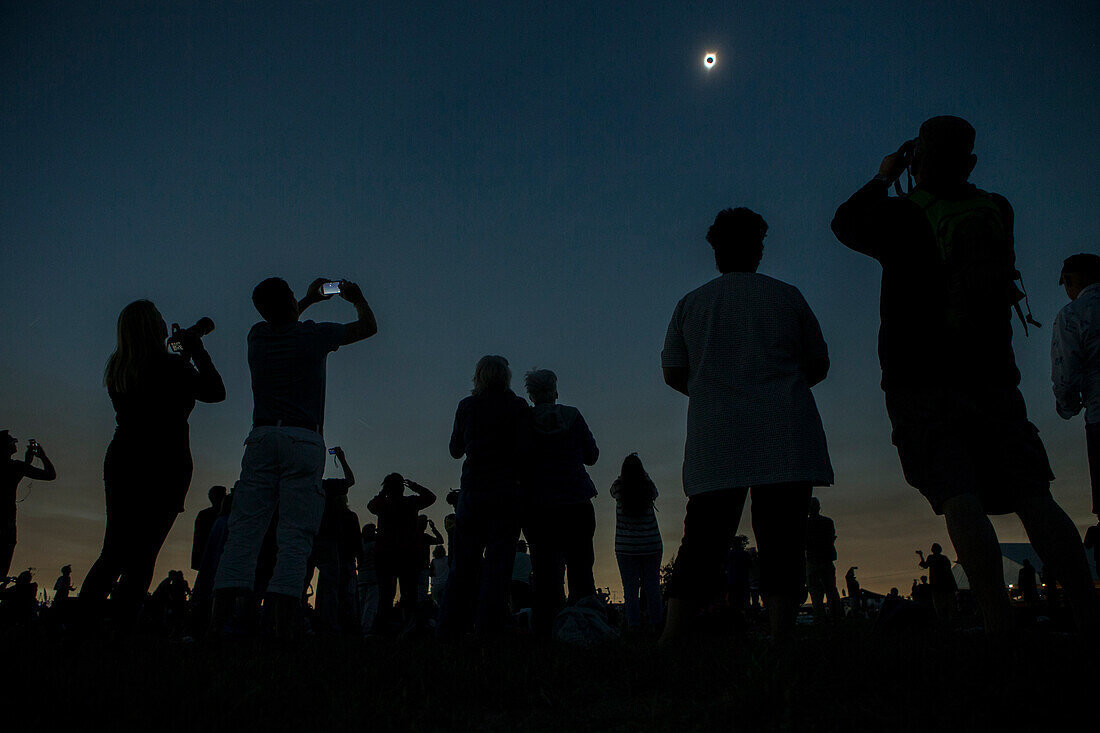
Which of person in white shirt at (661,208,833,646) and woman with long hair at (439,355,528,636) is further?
woman with long hair at (439,355,528,636)

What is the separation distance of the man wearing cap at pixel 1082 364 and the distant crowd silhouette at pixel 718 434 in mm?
13

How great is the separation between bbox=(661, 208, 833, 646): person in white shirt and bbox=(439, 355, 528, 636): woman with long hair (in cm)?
186

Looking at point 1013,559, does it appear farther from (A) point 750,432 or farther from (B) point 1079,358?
(A) point 750,432

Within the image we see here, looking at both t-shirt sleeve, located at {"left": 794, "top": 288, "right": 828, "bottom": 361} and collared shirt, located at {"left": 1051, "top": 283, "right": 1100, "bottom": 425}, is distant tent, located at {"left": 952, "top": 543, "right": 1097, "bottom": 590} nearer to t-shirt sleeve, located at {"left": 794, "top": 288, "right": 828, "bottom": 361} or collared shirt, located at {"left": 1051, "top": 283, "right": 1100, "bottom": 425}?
collared shirt, located at {"left": 1051, "top": 283, "right": 1100, "bottom": 425}

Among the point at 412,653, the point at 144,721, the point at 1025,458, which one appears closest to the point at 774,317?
the point at 1025,458

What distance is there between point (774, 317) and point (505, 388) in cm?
264

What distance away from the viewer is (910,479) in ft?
11.4

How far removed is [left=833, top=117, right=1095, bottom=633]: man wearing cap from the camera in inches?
128

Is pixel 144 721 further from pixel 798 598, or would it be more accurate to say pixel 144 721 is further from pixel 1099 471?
pixel 1099 471

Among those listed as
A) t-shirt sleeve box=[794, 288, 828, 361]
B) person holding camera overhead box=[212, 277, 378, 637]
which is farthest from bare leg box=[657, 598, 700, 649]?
person holding camera overhead box=[212, 277, 378, 637]

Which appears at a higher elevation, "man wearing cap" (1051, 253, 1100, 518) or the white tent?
"man wearing cap" (1051, 253, 1100, 518)

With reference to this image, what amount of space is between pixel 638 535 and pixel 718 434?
393 cm

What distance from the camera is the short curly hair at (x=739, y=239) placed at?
13.9 feet

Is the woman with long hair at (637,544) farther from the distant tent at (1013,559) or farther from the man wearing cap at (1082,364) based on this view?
the distant tent at (1013,559)
